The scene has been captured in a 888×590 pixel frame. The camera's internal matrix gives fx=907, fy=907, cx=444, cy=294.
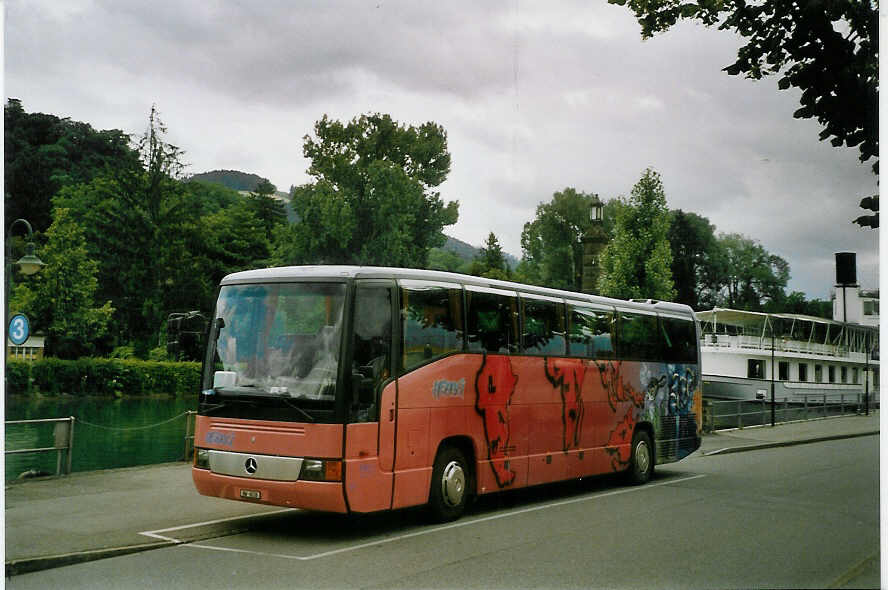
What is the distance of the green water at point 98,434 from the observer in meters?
16.2

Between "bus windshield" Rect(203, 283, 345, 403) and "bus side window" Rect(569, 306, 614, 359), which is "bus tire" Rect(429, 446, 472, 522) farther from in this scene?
"bus side window" Rect(569, 306, 614, 359)

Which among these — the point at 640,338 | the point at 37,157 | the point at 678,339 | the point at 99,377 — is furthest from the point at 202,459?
the point at 99,377

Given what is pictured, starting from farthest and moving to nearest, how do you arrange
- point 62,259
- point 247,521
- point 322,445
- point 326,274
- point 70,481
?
point 62,259 < point 70,481 < point 247,521 < point 326,274 < point 322,445

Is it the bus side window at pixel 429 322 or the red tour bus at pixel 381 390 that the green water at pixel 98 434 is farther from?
the bus side window at pixel 429 322

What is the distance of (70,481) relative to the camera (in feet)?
41.7

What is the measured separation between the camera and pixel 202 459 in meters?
9.73

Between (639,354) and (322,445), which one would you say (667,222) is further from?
(322,445)

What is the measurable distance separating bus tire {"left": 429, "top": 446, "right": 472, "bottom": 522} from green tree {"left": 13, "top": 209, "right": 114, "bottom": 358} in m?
5.21

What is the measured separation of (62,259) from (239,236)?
36.1 m

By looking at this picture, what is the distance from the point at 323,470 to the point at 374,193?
6.86 metres

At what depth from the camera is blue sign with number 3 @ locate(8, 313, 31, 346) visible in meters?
9.64

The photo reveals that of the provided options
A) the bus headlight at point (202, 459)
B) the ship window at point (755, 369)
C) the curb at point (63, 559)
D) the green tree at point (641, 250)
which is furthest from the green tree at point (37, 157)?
the ship window at point (755, 369)

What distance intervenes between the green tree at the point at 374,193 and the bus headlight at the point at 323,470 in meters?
3.20

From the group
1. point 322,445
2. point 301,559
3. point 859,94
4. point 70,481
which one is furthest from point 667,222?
point 70,481
